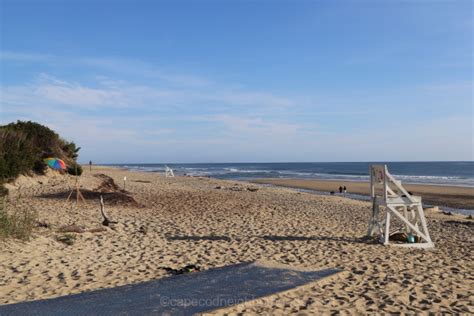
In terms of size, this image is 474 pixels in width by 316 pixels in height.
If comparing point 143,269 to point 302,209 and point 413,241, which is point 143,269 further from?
point 302,209

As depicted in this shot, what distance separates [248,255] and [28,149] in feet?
52.4

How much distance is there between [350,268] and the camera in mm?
7098

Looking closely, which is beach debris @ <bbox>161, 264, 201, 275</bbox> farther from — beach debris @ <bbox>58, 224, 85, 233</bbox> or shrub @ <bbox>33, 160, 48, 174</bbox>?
shrub @ <bbox>33, 160, 48, 174</bbox>

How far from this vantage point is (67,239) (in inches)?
344

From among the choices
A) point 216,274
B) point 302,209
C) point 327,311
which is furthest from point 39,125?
point 327,311

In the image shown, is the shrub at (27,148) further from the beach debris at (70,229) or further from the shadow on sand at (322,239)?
the shadow on sand at (322,239)

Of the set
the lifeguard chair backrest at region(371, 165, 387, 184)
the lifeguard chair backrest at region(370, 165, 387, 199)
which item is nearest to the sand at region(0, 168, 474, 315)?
the lifeguard chair backrest at region(370, 165, 387, 199)

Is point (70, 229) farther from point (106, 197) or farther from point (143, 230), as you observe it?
point (106, 197)

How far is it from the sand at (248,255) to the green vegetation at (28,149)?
4675 mm

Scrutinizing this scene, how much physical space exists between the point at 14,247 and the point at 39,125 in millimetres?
20254

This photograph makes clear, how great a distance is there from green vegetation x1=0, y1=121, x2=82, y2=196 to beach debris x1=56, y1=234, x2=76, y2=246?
5448 millimetres

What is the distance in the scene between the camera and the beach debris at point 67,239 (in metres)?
8.51

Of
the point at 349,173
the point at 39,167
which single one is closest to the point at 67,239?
the point at 39,167

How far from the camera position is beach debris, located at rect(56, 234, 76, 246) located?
8514 mm
